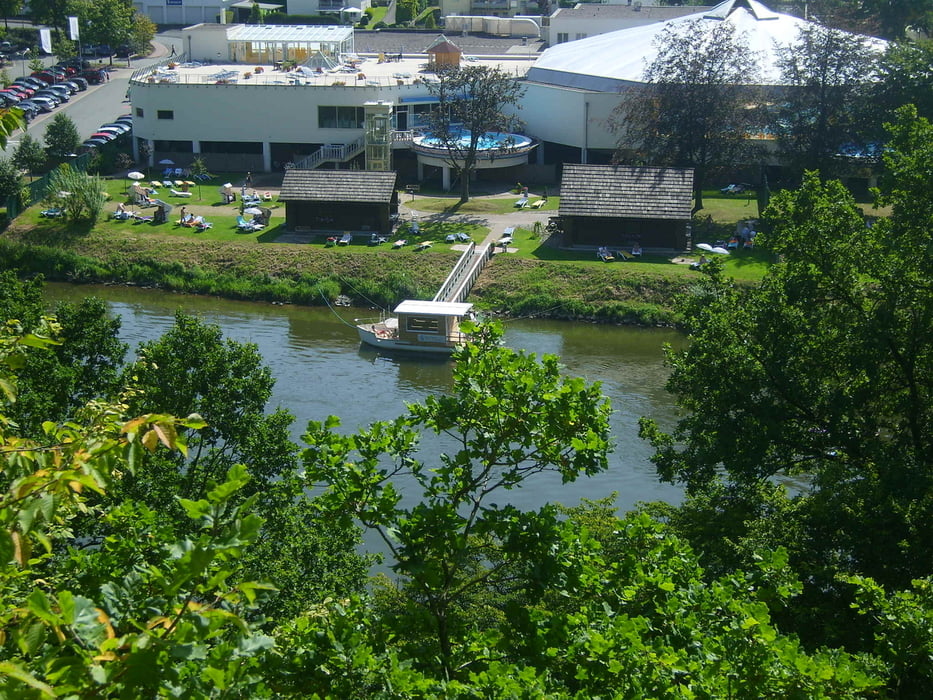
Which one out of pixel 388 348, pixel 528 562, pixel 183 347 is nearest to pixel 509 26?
pixel 388 348

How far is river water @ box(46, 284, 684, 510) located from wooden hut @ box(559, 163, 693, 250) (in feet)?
22.6

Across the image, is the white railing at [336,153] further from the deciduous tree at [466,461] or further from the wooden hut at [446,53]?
the deciduous tree at [466,461]

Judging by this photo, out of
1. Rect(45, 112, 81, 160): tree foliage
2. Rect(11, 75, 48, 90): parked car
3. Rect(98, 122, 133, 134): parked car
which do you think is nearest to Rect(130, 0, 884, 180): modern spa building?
Rect(98, 122, 133, 134): parked car

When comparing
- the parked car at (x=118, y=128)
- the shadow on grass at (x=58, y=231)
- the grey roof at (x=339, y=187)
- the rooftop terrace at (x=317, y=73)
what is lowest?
the shadow on grass at (x=58, y=231)

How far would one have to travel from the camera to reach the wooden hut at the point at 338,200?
2046 inches

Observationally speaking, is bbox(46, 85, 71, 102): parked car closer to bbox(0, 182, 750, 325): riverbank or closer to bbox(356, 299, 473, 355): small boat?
bbox(0, 182, 750, 325): riverbank

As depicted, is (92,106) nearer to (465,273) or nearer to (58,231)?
(58,231)

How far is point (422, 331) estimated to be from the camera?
41.3 meters

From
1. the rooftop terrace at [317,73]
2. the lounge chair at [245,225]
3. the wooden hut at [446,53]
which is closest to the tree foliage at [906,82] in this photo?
the rooftop terrace at [317,73]

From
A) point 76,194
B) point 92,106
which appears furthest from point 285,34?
point 76,194

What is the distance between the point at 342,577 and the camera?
19.2 meters

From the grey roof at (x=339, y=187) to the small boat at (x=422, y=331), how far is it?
11349 mm

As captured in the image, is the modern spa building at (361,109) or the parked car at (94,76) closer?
the modern spa building at (361,109)

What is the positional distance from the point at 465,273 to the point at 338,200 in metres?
8.09
